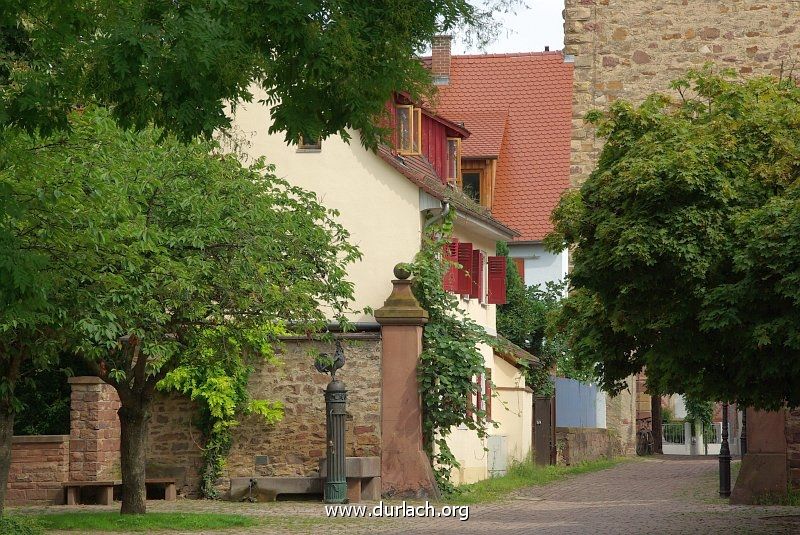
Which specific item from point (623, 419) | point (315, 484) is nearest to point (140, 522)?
point (315, 484)

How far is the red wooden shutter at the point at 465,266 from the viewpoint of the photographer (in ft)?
88.9

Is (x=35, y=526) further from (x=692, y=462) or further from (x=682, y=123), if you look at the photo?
(x=692, y=462)

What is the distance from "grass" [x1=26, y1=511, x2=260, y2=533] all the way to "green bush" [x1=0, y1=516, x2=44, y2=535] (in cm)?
66

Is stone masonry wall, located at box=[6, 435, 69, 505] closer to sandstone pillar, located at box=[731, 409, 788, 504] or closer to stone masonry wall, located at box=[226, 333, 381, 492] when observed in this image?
stone masonry wall, located at box=[226, 333, 381, 492]

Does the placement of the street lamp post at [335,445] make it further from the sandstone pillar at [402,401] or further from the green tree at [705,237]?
the green tree at [705,237]

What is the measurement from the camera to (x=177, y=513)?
1923cm

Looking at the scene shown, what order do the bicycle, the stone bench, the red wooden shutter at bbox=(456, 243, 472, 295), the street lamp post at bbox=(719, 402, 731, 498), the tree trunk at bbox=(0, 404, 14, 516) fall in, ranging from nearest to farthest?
1. the tree trunk at bbox=(0, 404, 14, 516)
2. the stone bench
3. the street lamp post at bbox=(719, 402, 731, 498)
4. the red wooden shutter at bbox=(456, 243, 472, 295)
5. the bicycle

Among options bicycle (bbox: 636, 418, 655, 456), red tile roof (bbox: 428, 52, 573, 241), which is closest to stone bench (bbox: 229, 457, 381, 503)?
red tile roof (bbox: 428, 52, 573, 241)

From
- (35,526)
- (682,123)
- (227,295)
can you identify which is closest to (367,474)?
(227,295)

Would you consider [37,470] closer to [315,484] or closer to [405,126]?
[315,484]

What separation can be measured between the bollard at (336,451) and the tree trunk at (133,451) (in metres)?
4.17

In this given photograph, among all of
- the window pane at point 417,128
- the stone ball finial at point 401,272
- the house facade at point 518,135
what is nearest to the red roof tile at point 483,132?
the house facade at point 518,135

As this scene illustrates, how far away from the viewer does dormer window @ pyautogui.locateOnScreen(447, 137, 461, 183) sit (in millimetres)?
30422

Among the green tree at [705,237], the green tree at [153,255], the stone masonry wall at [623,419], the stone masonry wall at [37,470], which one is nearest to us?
the green tree at [153,255]
